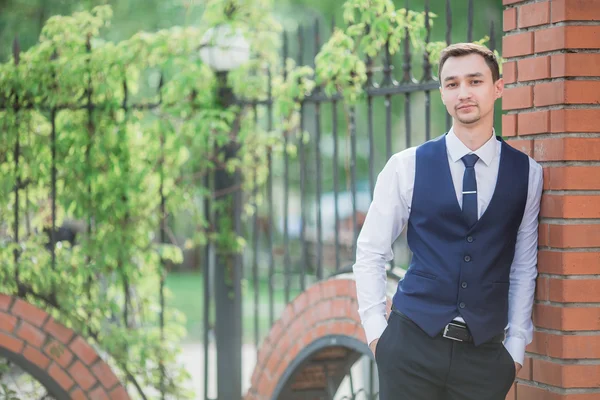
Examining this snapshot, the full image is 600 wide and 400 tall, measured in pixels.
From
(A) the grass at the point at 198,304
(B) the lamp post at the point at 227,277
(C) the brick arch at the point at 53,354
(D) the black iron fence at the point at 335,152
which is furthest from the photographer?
(A) the grass at the point at 198,304

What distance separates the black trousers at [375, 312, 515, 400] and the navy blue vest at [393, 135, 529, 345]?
0.04 metres

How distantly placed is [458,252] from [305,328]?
1.83m

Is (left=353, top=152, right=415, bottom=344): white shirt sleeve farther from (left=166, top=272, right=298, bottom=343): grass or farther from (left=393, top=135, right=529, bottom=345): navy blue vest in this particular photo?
(left=166, top=272, right=298, bottom=343): grass

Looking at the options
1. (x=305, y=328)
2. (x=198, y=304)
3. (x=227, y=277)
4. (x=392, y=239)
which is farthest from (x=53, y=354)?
(x=198, y=304)

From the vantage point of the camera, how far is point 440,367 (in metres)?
2.62

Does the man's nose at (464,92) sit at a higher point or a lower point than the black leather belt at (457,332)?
higher

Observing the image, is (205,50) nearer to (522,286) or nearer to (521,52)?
(521,52)

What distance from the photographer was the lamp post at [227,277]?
16.7 feet

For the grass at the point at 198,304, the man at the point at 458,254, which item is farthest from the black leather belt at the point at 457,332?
the grass at the point at 198,304

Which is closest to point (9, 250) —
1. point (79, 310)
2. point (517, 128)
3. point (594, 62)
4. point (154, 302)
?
point (79, 310)

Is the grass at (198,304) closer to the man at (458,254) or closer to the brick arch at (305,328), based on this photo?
the brick arch at (305,328)

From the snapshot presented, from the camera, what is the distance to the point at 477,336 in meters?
2.62

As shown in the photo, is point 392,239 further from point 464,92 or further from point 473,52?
point 473,52

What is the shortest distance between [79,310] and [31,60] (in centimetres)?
138
